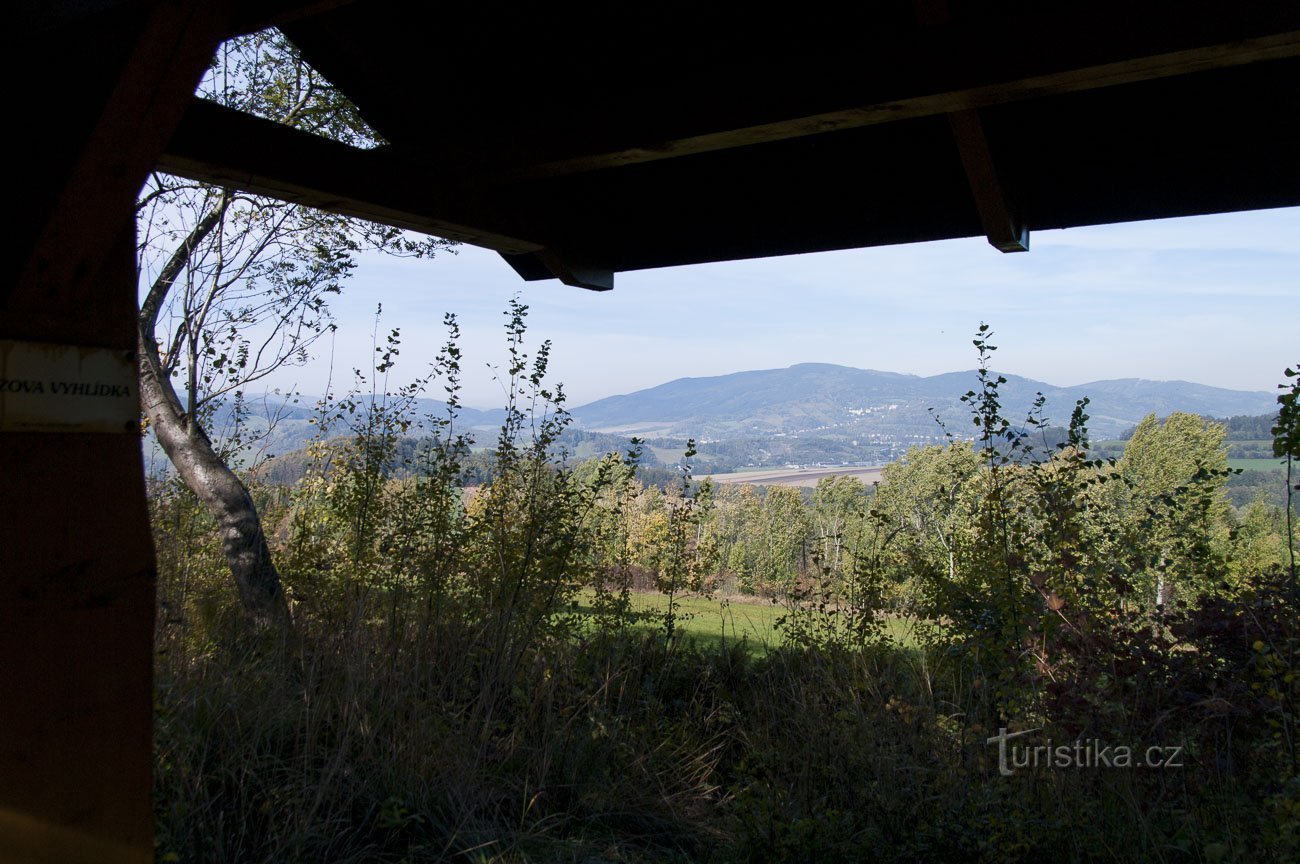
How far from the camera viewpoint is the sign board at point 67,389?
52.6 inches

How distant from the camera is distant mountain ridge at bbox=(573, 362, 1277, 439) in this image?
7.31 meters

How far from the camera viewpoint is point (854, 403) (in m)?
73.7

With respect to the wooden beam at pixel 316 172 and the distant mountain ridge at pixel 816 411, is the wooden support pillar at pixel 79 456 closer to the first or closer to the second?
the wooden beam at pixel 316 172

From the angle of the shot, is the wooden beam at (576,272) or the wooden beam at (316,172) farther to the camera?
the wooden beam at (576,272)

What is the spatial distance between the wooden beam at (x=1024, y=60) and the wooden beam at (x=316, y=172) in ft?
2.91

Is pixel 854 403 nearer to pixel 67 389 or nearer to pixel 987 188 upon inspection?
pixel 987 188

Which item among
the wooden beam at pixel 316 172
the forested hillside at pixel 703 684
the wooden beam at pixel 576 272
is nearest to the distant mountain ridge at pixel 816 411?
the forested hillside at pixel 703 684

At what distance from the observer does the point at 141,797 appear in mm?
1473

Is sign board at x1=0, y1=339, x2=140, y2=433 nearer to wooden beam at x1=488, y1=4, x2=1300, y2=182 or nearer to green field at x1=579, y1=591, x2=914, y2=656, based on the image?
wooden beam at x1=488, y1=4, x2=1300, y2=182

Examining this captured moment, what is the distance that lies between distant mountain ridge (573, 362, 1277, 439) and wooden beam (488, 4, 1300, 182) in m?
1.90

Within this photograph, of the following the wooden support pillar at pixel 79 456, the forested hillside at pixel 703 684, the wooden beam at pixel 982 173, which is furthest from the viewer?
the forested hillside at pixel 703 684

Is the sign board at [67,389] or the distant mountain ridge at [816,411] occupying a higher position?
the distant mountain ridge at [816,411]

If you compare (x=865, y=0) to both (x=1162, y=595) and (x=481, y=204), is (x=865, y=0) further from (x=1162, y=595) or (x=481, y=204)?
(x=1162, y=595)

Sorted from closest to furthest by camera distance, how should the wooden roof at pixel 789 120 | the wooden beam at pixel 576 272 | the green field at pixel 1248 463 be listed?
the wooden roof at pixel 789 120
the wooden beam at pixel 576 272
the green field at pixel 1248 463
